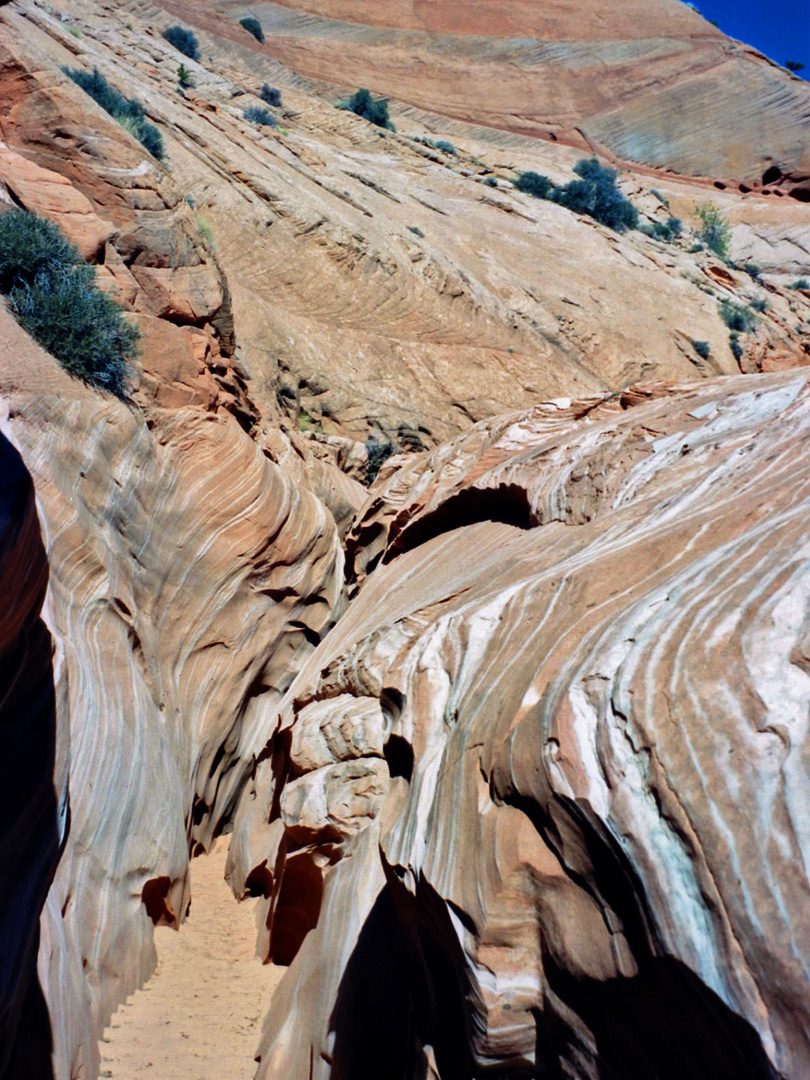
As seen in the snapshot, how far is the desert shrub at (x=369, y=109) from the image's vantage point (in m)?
31.8

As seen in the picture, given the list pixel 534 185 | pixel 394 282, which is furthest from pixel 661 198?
pixel 394 282

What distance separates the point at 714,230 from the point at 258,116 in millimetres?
17191

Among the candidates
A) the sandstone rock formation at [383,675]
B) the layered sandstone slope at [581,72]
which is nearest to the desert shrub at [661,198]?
the layered sandstone slope at [581,72]

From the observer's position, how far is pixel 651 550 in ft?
13.3

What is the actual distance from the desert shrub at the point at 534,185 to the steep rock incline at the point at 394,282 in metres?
2.25

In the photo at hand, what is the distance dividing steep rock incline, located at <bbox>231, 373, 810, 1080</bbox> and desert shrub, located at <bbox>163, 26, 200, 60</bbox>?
1212 inches

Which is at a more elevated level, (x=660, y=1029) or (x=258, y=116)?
(x=258, y=116)

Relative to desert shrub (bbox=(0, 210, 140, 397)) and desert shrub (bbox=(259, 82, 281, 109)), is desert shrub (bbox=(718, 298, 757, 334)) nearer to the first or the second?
desert shrub (bbox=(259, 82, 281, 109))

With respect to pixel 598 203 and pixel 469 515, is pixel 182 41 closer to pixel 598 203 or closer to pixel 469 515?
pixel 598 203

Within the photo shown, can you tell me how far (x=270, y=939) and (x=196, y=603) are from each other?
2.99 meters

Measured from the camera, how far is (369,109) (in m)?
32.4

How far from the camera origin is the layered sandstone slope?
36594 mm

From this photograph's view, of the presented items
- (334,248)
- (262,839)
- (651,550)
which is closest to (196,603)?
(262,839)

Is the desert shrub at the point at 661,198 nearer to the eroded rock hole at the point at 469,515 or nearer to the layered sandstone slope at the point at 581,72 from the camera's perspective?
the layered sandstone slope at the point at 581,72
